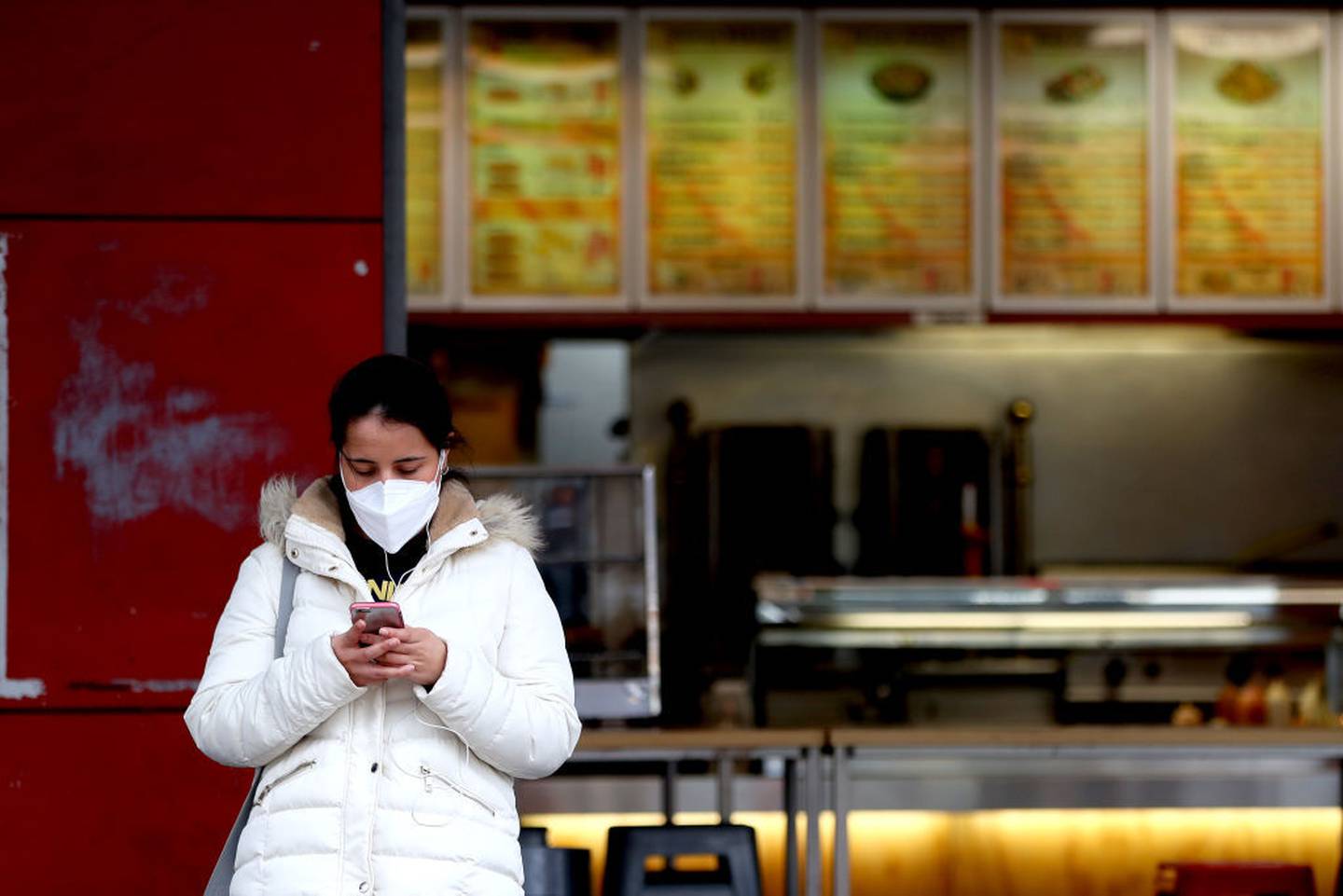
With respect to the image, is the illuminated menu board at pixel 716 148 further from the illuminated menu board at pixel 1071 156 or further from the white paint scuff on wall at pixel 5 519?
the white paint scuff on wall at pixel 5 519

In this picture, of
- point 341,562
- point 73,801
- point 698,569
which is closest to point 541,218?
point 698,569

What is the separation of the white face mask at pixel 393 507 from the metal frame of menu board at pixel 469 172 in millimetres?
3607

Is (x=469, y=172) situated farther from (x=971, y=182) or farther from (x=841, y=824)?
(x=841, y=824)

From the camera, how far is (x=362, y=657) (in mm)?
1795

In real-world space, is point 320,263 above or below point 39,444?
above

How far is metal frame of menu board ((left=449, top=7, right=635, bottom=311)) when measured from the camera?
5480mm

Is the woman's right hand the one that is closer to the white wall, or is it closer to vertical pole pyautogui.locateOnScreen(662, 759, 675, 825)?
vertical pole pyautogui.locateOnScreen(662, 759, 675, 825)

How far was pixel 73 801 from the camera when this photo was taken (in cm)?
306

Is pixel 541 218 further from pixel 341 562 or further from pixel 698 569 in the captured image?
pixel 341 562

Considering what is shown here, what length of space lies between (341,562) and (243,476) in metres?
1.24

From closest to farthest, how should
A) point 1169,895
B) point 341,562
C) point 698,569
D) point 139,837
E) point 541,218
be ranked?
point 341,562
point 139,837
point 1169,895
point 541,218
point 698,569

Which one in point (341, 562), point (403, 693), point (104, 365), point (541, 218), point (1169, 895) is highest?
point (541, 218)

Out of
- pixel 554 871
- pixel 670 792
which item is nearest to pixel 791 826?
pixel 670 792

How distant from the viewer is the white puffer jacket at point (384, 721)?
6.09 feet
